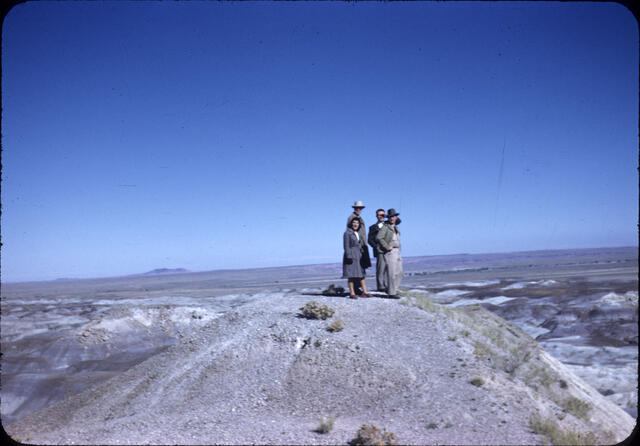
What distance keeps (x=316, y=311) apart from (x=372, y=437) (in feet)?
16.3

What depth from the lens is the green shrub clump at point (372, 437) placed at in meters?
5.25

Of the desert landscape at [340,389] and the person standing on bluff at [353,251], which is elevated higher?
the person standing on bluff at [353,251]

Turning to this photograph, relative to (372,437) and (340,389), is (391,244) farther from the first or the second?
(372,437)

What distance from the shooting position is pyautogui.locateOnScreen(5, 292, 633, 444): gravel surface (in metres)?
5.84

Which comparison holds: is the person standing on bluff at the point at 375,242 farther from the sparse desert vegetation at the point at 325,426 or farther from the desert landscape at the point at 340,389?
the sparse desert vegetation at the point at 325,426

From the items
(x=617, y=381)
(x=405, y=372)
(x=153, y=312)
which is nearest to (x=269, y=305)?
(x=405, y=372)

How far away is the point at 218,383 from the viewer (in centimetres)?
812

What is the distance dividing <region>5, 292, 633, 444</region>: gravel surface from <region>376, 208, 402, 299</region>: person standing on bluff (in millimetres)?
1072

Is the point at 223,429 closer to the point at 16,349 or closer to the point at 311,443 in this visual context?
the point at 311,443

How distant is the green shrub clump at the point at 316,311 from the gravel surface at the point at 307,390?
0.22 meters

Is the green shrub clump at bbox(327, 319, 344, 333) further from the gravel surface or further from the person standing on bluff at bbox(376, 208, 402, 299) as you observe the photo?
the person standing on bluff at bbox(376, 208, 402, 299)

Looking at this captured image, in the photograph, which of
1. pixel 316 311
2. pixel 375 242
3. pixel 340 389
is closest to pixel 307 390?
pixel 340 389

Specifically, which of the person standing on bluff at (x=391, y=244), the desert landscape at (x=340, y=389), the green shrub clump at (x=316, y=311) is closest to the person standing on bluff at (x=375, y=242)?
the person standing on bluff at (x=391, y=244)

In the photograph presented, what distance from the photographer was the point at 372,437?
211 inches
